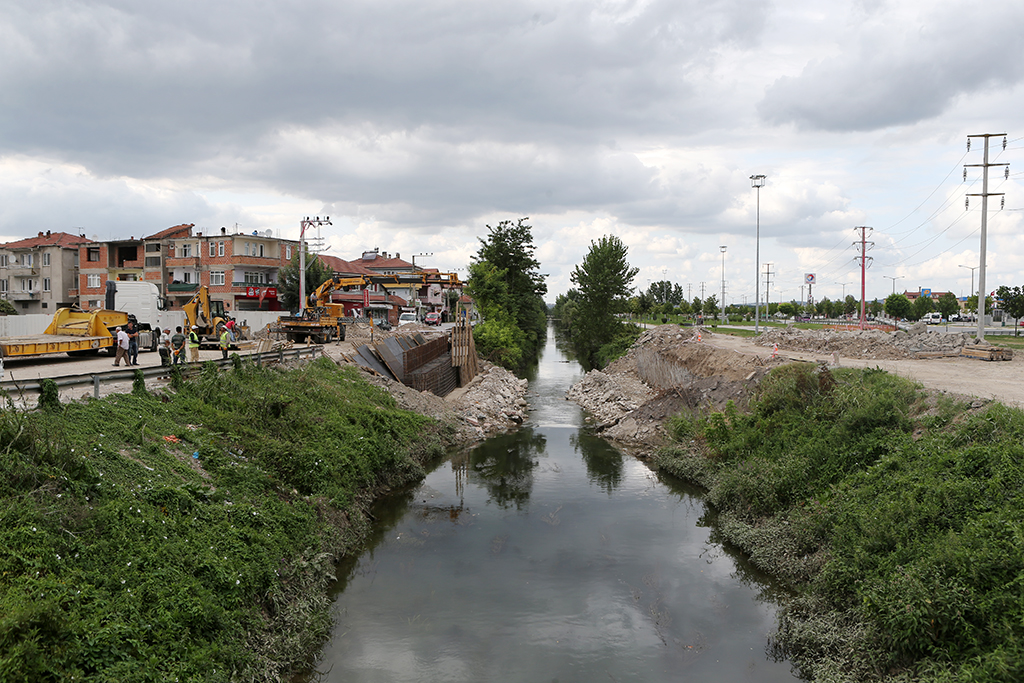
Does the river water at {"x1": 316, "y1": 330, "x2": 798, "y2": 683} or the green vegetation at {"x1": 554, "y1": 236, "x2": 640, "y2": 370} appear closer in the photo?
the river water at {"x1": 316, "y1": 330, "x2": 798, "y2": 683}

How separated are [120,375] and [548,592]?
12.5 metres

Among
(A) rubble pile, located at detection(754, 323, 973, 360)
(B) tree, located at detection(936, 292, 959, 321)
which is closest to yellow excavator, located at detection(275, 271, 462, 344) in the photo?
(A) rubble pile, located at detection(754, 323, 973, 360)

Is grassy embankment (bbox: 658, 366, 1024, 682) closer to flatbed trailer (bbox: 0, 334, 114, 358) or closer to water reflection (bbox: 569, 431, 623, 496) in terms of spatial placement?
water reflection (bbox: 569, 431, 623, 496)

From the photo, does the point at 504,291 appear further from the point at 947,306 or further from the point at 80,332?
the point at 947,306

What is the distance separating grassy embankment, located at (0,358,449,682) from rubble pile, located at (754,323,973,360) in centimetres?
2322

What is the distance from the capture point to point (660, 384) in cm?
3728

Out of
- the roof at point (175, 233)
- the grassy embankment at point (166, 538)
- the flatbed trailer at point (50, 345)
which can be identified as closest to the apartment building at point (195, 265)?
the roof at point (175, 233)

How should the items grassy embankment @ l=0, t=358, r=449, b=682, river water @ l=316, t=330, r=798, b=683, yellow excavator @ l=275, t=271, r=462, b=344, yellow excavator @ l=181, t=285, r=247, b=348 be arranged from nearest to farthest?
grassy embankment @ l=0, t=358, r=449, b=682 < river water @ l=316, t=330, r=798, b=683 < yellow excavator @ l=181, t=285, r=247, b=348 < yellow excavator @ l=275, t=271, r=462, b=344

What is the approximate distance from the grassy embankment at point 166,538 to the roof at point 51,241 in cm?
5841

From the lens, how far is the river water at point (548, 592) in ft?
32.2

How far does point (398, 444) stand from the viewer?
2047 cm

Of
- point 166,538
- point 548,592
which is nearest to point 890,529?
point 548,592

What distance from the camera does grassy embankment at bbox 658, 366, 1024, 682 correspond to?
28.0 feet

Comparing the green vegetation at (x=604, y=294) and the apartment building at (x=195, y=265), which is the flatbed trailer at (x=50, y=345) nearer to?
the apartment building at (x=195, y=265)
